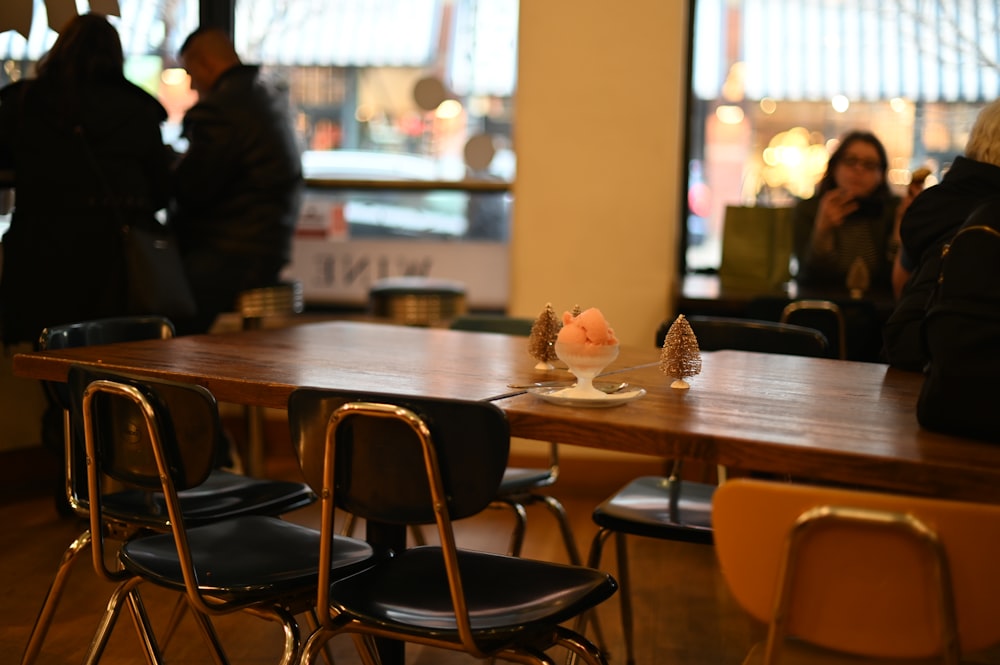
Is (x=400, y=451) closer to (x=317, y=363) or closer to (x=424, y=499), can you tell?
(x=424, y=499)

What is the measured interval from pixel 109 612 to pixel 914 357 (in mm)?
1676

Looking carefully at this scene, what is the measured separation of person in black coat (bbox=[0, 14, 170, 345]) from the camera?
3.74 m

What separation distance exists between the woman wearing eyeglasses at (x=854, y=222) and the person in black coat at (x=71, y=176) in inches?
95.2

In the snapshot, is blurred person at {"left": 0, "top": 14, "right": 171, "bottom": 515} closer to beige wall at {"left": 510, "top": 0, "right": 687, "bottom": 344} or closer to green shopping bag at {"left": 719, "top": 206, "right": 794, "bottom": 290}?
beige wall at {"left": 510, "top": 0, "right": 687, "bottom": 344}

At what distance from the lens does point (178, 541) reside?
76.1 inches

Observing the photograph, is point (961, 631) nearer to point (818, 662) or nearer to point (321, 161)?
point (818, 662)

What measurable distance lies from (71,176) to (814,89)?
117 inches

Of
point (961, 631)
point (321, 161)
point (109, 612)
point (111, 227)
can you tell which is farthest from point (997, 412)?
point (321, 161)

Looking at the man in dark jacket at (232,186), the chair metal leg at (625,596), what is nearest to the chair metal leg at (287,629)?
the chair metal leg at (625,596)

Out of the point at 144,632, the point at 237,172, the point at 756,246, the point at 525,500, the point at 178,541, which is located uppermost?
the point at 237,172

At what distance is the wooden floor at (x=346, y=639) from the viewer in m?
2.92

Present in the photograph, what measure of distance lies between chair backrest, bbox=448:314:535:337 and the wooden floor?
82cm

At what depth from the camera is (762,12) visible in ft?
16.2

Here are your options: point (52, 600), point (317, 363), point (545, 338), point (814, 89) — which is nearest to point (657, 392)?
point (545, 338)
